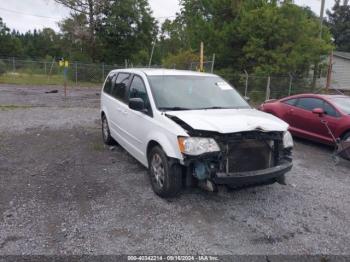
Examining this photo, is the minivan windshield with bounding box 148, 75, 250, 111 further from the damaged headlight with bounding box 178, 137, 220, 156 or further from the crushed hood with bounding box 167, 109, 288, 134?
the damaged headlight with bounding box 178, 137, 220, 156

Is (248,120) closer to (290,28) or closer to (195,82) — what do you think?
(195,82)

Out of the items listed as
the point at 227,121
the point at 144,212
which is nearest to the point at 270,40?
the point at 227,121

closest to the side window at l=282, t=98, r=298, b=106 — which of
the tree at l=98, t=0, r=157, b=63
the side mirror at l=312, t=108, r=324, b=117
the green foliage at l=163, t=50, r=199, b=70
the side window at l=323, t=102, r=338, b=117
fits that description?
the side window at l=323, t=102, r=338, b=117

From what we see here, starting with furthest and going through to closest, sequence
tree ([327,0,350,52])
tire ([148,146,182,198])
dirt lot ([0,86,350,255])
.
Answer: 1. tree ([327,0,350,52])
2. tire ([148,146,182,198])
3. dirt lot ([0,86,350,255])

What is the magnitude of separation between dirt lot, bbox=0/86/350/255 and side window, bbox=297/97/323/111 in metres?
1.94

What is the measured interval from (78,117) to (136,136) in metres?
6.33

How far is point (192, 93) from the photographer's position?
5.20m

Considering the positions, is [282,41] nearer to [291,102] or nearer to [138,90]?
[291,102]

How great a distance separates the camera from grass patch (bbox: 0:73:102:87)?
25.3 meters

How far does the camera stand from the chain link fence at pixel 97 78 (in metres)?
17.1

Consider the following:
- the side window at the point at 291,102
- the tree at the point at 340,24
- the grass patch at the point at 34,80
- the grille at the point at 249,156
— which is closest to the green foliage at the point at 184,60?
the grass patch at the point at 34,80

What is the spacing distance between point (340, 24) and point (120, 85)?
47237mm

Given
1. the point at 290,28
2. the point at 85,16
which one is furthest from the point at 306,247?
the point at 85,16

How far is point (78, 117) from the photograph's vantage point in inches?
433
